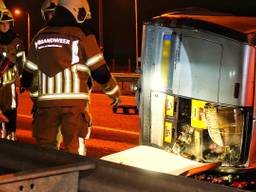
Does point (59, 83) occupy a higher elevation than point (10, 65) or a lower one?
higher

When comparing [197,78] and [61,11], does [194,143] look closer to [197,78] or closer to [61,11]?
[197,78]

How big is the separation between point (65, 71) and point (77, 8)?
57cm

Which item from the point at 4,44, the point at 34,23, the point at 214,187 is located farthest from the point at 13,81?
the point at 34,23

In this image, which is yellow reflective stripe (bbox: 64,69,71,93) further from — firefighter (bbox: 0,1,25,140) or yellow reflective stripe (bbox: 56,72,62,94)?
firefighter (bbox: 0,1,25,140)

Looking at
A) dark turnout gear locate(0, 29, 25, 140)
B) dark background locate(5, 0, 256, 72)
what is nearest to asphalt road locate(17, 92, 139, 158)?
dark turnout gear locate(0, 29, 25, 140)

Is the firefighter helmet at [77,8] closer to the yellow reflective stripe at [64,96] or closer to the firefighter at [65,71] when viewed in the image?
the firefighter at [65,71]

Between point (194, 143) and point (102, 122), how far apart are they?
5.15 m

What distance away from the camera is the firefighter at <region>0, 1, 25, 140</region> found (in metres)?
7.86

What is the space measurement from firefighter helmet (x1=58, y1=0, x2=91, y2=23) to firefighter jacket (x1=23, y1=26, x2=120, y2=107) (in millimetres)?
138

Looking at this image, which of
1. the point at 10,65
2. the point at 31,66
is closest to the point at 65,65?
the point at 31,66

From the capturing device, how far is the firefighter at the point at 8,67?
310 inches

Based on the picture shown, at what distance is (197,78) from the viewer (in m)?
5.10

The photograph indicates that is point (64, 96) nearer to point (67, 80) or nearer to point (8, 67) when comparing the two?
point (67, 80)

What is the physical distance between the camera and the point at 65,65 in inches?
207
